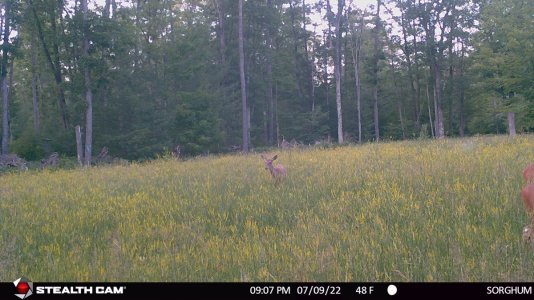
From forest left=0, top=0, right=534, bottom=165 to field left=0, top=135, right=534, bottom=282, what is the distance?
1305 centimetres

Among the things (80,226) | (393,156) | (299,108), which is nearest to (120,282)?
(80,226)

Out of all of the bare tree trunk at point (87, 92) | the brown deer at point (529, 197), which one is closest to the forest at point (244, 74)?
the bare tree trunk at point (87, 92)

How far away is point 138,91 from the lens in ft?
103

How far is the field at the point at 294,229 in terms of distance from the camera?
181 inches
